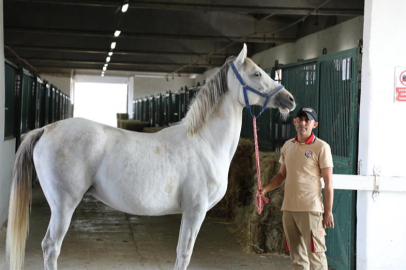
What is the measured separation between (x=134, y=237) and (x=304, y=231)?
275 centimetres

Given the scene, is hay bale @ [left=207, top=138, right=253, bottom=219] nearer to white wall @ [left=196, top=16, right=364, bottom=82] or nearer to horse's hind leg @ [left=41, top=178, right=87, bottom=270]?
horse's hind leg @ [left=41, top=178, right=87, bottom=270]

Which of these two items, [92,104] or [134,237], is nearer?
[134,237]

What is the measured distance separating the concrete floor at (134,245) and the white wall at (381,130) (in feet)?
2.90

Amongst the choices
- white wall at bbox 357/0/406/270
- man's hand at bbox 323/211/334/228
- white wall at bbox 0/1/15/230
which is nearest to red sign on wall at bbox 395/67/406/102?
white wall at bbox 357/0/406/270

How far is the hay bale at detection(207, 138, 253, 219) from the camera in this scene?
621 centimetres

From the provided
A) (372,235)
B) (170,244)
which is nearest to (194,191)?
(372,235)

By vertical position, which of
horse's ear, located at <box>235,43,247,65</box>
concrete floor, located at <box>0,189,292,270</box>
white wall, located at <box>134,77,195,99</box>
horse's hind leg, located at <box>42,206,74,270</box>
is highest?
white wall, located at <box>134,77,195,99</box>

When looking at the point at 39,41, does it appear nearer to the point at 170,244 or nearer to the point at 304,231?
the point at 170,244

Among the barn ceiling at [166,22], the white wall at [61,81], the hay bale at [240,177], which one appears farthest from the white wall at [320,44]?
the white wall at [61,81]

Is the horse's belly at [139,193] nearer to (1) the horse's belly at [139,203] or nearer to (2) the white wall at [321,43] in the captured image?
(1) the horse's belly at [139,203]

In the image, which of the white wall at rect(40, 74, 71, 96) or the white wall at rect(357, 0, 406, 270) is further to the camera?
the white wall at rect(40, 74, 71, 96)

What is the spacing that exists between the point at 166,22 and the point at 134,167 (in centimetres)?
907

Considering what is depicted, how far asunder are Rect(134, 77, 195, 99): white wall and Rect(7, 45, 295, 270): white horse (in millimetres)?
23916

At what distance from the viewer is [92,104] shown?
34.9 m
